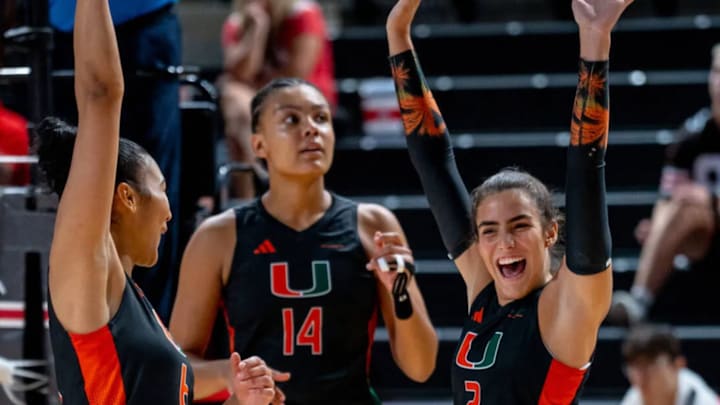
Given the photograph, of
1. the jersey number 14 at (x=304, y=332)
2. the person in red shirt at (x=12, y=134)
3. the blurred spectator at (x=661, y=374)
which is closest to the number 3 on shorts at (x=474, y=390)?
the jersey number 14 at (x=304, y=332)

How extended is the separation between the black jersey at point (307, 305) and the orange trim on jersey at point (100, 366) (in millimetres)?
836

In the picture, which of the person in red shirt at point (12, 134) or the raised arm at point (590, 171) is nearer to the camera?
the raised arm at point (590, 171)

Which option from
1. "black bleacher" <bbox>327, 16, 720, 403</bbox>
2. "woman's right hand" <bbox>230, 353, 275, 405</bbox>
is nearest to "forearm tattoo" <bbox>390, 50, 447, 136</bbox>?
"woman's right hand" <bbox>230, 353, 275, 405</bbox>

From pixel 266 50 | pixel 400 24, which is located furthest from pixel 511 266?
pixel 266 50

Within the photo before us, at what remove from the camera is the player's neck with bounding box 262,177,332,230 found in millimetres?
3361

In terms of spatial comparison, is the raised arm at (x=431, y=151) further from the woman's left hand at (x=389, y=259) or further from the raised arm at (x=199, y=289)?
the raised arm at (x=199, y=289)

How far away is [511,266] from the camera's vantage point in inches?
105

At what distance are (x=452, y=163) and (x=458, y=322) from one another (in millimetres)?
→ 3199

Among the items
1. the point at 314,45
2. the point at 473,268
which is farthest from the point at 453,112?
the point at 473,268

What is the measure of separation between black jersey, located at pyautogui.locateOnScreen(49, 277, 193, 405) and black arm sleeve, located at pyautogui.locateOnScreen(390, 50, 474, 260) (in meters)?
0.80

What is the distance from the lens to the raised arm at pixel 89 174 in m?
2.28

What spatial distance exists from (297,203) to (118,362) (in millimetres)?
1060

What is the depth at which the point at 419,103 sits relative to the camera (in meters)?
3.04

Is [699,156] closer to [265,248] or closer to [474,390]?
[265,248]
